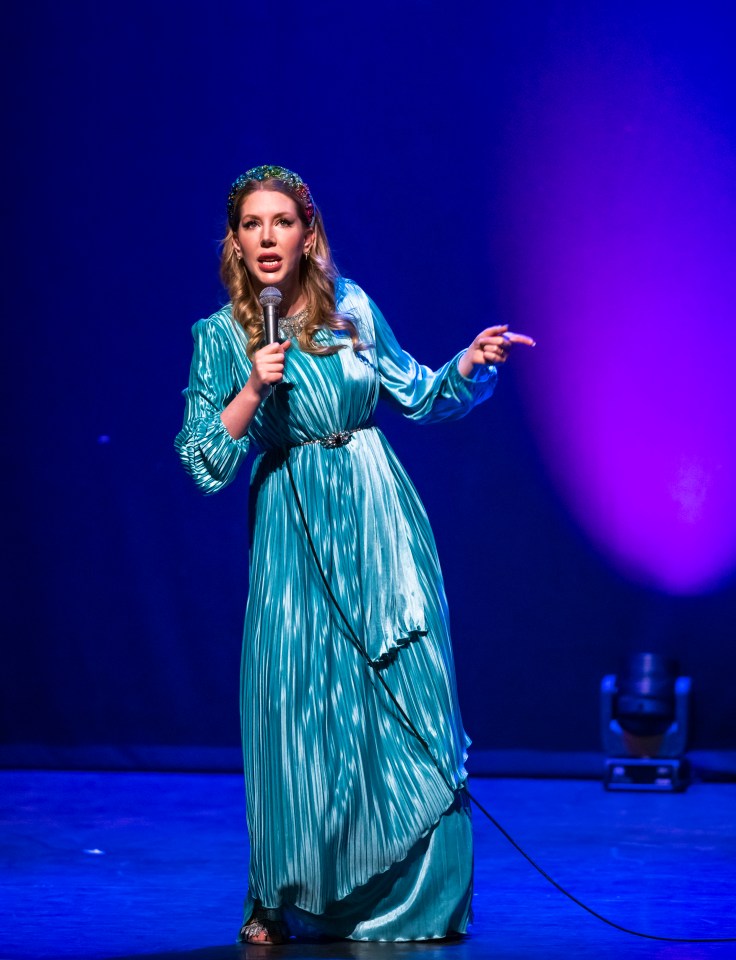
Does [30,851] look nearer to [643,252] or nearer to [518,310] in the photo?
[518,310]

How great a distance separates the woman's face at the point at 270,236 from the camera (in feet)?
9.51

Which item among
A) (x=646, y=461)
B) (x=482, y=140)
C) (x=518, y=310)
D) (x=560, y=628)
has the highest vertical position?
(x=482, y=140)

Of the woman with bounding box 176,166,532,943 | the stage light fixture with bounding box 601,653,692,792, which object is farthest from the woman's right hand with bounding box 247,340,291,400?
the stage light fixture with bounding box 601,653,692,792

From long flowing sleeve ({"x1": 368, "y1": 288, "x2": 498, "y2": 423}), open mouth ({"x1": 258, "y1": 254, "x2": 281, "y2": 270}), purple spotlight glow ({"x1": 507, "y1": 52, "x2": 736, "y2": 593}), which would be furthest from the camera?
purple spotlight glow ({"x1": 507, "y1": 52, "x2": 736, "y2": 593})

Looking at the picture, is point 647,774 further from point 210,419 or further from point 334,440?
point 210,419

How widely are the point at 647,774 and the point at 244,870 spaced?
75.6 inches

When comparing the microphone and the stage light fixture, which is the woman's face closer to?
the microphone

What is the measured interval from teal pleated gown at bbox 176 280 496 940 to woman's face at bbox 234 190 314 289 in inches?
5.1

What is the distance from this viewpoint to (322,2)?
216 inches

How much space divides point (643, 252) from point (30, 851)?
114 inches

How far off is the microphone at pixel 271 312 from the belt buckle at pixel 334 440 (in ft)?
0.92

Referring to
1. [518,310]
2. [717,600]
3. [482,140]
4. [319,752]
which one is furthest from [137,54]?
[319,752]

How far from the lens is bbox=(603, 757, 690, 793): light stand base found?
5.12m

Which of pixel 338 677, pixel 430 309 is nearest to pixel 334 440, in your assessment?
pixel 338 677
